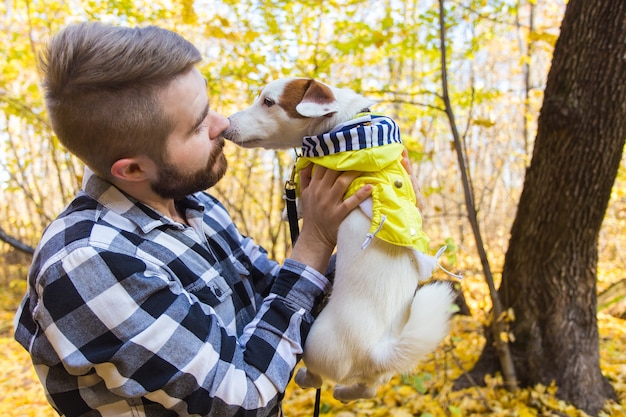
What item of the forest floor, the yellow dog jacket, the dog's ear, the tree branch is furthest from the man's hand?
the tree branch

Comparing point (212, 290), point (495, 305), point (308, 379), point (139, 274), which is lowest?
point (495, 305)

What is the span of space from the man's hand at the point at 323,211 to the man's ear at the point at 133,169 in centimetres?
44

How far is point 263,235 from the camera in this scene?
21.9ft

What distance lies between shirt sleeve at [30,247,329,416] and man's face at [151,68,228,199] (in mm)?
225

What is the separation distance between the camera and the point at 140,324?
87cm

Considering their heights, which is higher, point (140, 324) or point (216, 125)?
point (216, 125)

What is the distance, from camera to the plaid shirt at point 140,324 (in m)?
0.85

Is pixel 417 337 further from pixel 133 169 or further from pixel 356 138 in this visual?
pixel 133 169

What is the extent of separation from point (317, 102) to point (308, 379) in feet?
3.26

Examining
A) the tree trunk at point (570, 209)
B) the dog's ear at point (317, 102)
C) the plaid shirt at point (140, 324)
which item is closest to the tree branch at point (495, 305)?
the tree trunk at point (570, 209)

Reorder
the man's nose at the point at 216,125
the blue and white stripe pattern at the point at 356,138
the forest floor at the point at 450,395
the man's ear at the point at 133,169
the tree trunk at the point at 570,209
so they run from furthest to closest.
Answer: the forest floor at the point at 450,395 < the tree trunk at the point at 570,209 < the blue and white stripe pattern at the point at 356,138 < the man's nose at the point at 216,125 < the man's ear at the point at 133,169

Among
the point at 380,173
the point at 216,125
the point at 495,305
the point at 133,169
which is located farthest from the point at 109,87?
the point at 495,305

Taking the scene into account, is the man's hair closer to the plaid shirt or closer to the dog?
the plaid shirt

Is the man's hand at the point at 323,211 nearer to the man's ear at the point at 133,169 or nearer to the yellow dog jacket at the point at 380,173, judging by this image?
the yellow dog jacket at the point at 380,173
